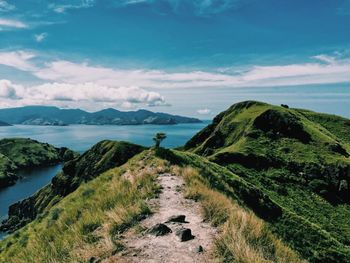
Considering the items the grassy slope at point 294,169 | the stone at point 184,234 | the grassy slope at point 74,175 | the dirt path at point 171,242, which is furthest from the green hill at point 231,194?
the stone at point 184,234

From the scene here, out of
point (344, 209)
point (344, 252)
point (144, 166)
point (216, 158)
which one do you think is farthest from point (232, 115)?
point (144, 166)

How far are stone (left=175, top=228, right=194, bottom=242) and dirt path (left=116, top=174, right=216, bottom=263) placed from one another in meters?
0.11

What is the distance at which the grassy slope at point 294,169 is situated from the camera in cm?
3941

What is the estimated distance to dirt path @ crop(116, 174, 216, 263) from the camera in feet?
29.6

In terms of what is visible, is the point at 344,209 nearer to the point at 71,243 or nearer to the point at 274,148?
the point at 274,148

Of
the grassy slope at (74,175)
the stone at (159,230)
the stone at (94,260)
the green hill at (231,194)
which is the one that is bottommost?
the grassy slope at (74,175)

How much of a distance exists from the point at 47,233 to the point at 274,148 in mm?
86171

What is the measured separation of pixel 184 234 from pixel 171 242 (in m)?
0.53

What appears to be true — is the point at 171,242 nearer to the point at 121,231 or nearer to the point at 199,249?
the point at 199,249

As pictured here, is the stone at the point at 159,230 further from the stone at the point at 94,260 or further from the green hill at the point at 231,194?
the stone at the point at 94,260

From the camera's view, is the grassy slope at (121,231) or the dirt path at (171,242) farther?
the grassy slope at (121,231)

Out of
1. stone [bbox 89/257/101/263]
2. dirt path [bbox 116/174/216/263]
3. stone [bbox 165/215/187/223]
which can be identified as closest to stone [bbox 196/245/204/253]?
dirt path [bbox 116/174/216/263]

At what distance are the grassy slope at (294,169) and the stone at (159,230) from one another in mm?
27684

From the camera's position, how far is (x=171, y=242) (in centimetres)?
1009
